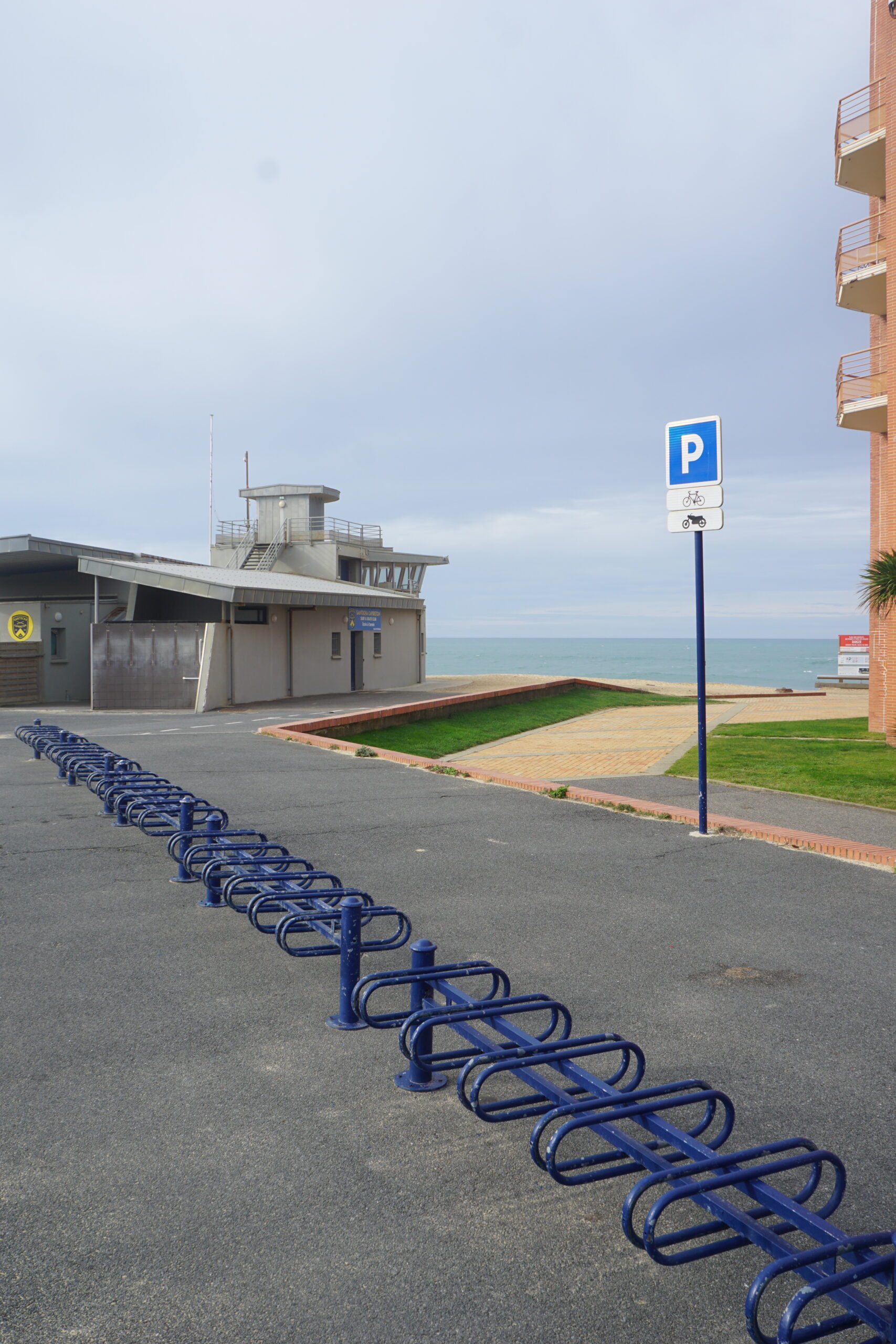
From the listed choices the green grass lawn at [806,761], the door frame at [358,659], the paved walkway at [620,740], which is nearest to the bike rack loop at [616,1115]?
the green grass lawn at [806,761]

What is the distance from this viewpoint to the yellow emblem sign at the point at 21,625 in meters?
31.4

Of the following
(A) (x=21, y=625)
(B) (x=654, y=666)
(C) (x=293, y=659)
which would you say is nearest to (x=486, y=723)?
(C) (x=293, y=659)

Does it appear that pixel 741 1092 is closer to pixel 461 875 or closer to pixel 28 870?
pixel 461 875

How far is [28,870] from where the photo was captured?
7984mm

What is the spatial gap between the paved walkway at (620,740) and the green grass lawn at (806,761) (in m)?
0.71

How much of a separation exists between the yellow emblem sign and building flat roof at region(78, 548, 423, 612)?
8.61 feet

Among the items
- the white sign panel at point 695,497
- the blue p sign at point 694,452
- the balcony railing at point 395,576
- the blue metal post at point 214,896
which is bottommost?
the blue metal post at point 214,896

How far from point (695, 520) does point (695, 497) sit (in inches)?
8.2

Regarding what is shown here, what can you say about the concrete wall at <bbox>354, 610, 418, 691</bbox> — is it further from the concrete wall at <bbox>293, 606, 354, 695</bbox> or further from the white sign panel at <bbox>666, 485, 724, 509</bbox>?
the white sign panel at <bbox>666, 485, 724, 509</bbox>

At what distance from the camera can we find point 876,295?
21.7 m

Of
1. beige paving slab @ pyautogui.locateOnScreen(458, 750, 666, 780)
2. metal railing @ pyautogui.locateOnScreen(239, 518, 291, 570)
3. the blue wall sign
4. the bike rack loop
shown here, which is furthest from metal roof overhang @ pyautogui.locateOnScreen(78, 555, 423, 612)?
the bike rack loop

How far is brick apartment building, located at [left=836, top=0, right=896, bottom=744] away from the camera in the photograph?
1905 cm

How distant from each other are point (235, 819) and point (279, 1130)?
6.77 metres

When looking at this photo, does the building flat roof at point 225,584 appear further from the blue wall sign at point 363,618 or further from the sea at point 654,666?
the sea at point 654,666
